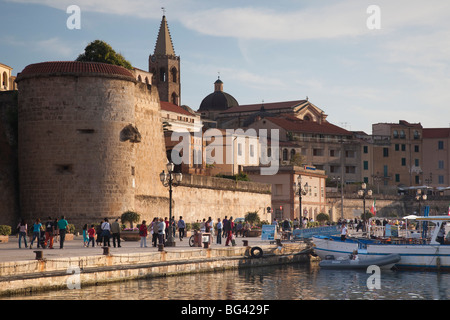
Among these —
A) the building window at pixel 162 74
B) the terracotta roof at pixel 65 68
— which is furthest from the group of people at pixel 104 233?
the building window at pixel 162 74

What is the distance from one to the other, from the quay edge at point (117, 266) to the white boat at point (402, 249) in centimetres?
242

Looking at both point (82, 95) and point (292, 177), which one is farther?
point (292, 177)

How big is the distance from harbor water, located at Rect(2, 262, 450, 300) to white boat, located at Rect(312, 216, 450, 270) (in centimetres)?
110

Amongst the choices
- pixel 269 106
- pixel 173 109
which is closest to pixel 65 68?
pixel 173 109

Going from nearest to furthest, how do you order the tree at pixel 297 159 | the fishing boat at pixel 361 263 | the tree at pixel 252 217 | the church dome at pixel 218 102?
1. the fishing boat at pixel 361 263
2. the tree at pixel 252 217
3. the tree at pixel 297 159
4. the church dome at pixel 218 102

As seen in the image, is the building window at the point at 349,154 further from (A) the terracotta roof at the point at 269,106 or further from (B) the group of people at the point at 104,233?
(B) the group of people at the point at 104,233

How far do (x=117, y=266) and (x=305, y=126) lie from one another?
76.4 m

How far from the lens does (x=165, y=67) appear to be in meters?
113

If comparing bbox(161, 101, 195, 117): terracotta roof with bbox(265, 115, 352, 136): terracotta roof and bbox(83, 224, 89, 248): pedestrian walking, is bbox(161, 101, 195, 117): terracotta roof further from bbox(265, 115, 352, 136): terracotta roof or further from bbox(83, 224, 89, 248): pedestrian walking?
bbox(83, 224, 89, 248): pedestrian walking

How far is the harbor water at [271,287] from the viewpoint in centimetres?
2147

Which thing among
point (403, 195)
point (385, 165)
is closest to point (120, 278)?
point (403, 195)

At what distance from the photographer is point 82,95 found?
36.3 meters
